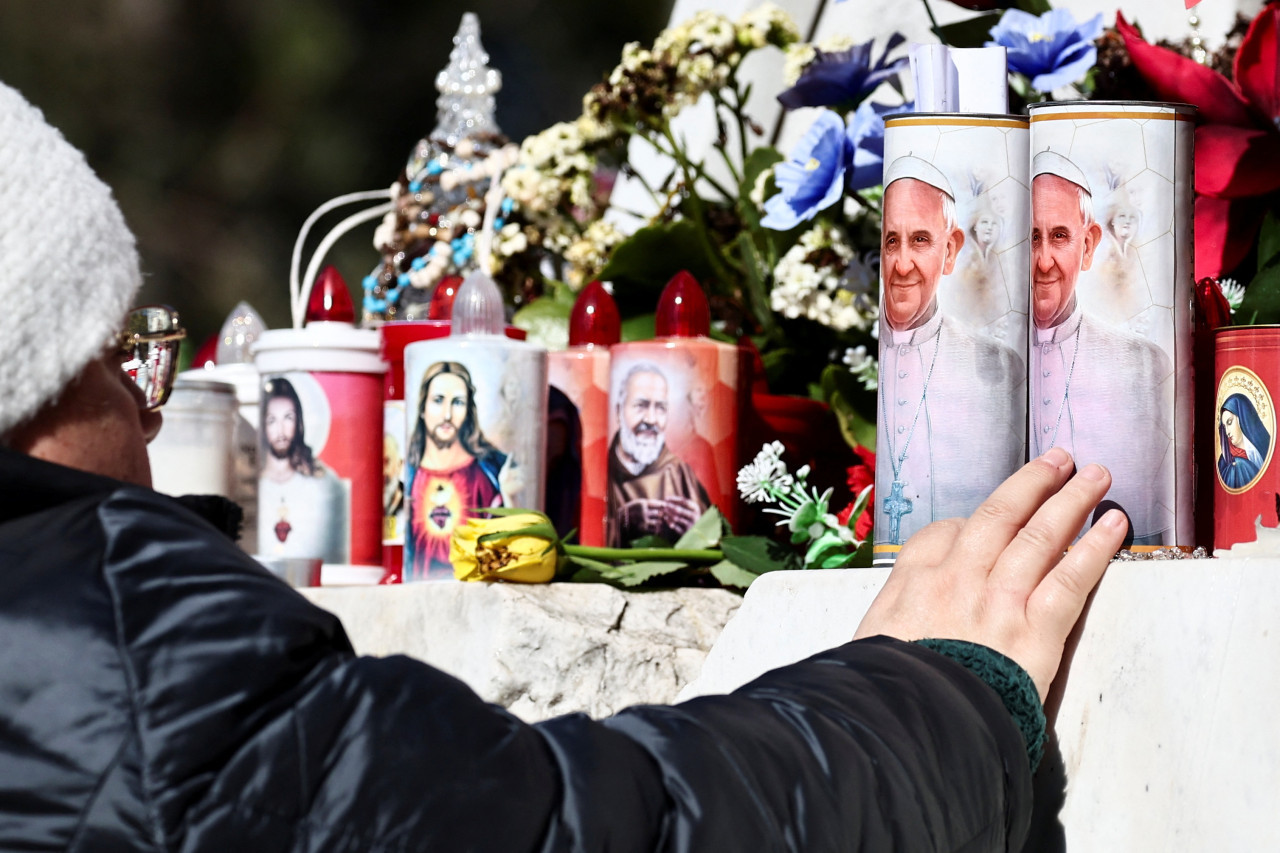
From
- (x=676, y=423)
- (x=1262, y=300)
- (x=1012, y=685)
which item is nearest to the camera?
(x=1012, y=685)

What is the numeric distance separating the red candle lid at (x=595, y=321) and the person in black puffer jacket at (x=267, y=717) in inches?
26.8

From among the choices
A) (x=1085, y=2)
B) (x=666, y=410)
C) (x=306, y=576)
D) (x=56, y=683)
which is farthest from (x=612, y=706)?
(x=1085, y=2)

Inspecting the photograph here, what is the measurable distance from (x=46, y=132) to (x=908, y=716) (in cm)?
Result: 51

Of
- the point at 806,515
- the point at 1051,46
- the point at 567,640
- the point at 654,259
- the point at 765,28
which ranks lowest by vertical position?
the point at 567,640

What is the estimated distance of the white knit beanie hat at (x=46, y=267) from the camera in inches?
25.5

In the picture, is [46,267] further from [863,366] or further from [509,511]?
[863,366]

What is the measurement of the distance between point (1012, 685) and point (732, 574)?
0.47m

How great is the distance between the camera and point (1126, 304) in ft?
2.93

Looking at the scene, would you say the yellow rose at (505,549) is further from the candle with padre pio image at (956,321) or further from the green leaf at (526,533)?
the candle with padre pio image at (956,321)

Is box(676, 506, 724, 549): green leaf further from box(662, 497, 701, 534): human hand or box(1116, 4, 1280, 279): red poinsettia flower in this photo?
box(1116, 4, 1280, 279): red poinsettia flower

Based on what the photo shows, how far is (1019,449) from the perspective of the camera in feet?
3.08

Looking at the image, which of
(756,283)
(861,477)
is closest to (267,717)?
(861,477)

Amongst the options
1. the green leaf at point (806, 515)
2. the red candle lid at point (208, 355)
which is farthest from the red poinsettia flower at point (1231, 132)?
the red candle lid at point (208, 355)

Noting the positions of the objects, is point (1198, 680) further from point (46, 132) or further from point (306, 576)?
point (306, 576)
